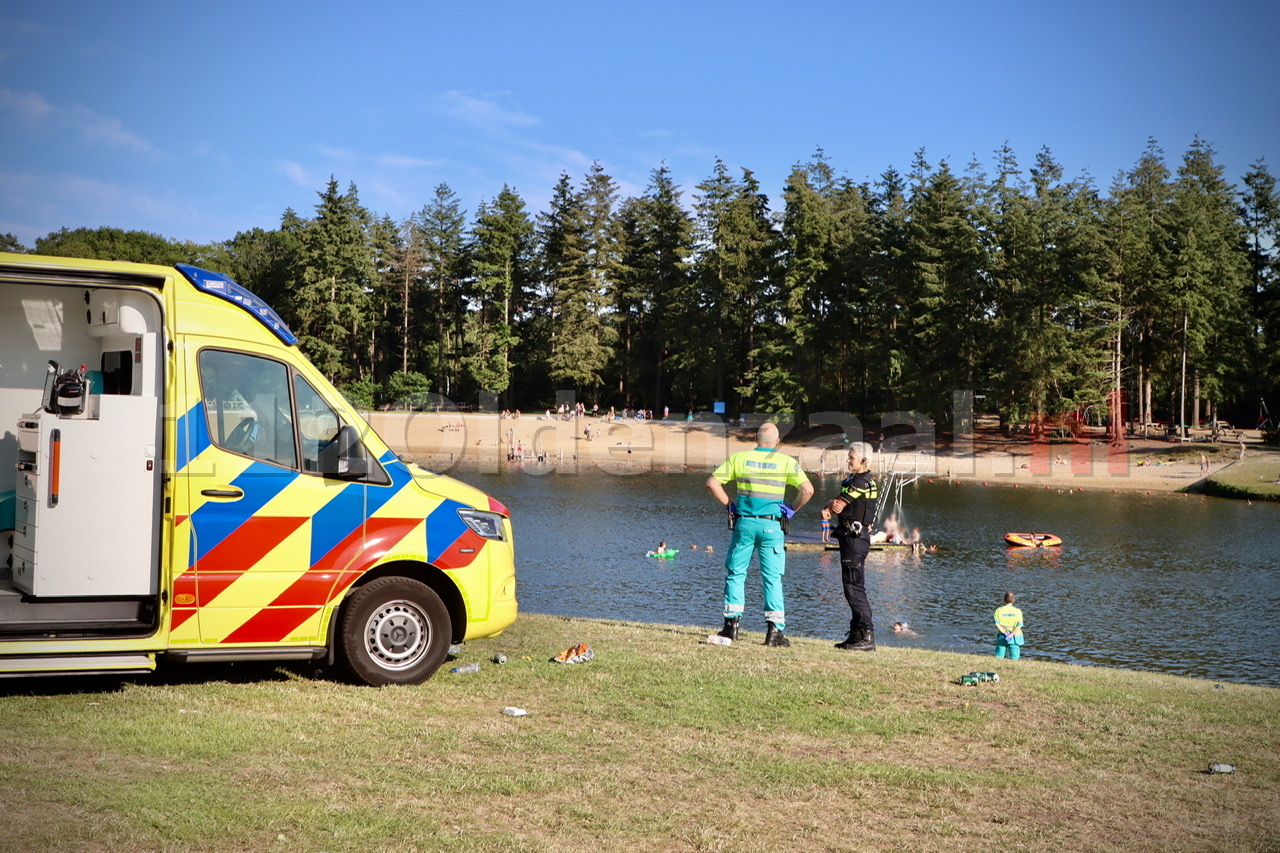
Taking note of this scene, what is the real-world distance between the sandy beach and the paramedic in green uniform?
148 feet

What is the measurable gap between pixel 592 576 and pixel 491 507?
19723mm

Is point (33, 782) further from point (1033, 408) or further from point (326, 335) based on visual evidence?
point (326, 335)

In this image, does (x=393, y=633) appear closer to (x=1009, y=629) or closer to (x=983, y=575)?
(x=1009, y=629)

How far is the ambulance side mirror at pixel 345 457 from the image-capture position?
828 cm

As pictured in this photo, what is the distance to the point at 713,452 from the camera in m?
70.1

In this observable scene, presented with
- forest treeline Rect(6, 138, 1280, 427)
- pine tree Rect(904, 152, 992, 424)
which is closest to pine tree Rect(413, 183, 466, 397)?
forest treeline Rect(6, 138, 1280, 427)

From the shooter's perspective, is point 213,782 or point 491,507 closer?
point 213,782

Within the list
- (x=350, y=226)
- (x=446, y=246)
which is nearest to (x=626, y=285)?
(x=446, y=246)

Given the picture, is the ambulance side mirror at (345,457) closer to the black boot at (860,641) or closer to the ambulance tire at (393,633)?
the ambulance tire at (393,633)

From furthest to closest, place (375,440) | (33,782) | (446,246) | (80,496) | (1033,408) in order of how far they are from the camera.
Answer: (446,246) < (1033,408) < (375,440) < (80,496) < (33,782)

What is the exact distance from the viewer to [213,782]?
20.1 ft

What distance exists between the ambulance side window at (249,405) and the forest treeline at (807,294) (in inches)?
2530

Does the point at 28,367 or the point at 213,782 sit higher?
the point at 28,367

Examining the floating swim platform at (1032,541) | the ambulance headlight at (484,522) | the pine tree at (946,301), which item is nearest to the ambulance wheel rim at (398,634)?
the ambulance headlight at (484,522)
